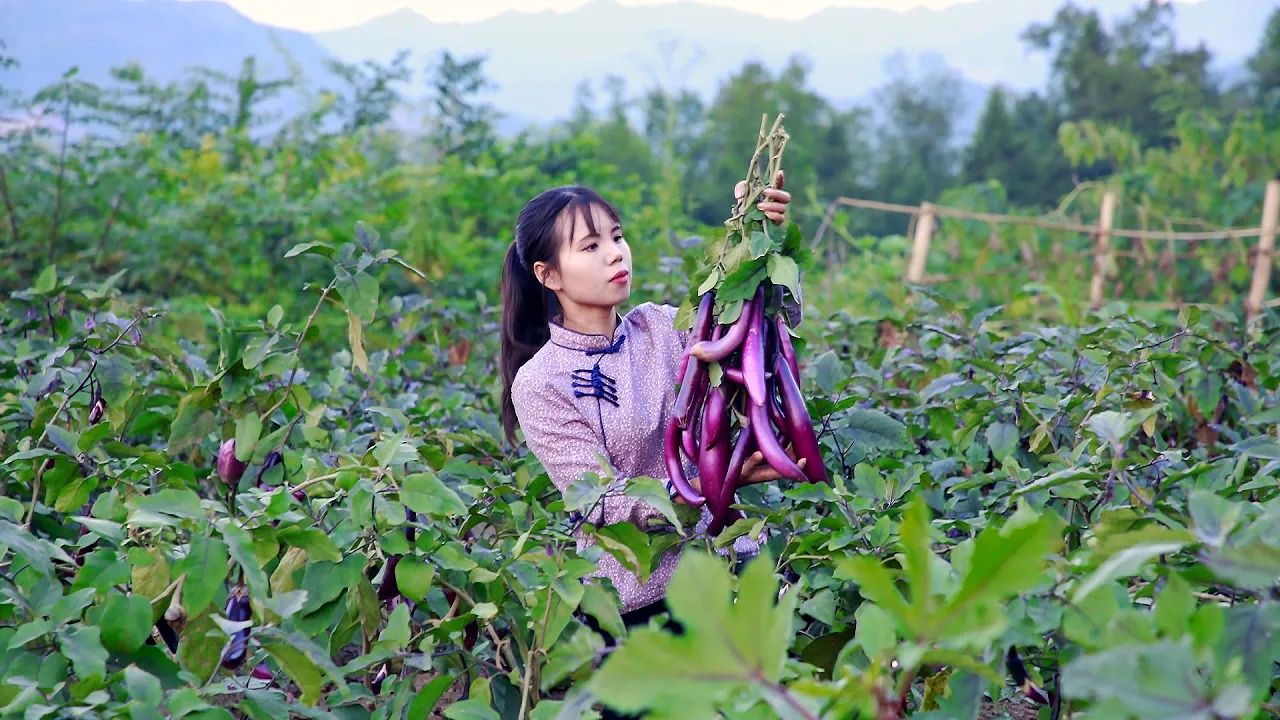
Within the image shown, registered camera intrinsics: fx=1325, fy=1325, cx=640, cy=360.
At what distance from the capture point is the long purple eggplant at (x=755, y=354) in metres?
1.55

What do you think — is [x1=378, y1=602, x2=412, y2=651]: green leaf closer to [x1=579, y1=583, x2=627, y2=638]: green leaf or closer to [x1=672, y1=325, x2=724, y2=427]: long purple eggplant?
[x1=579, y1=583, x2=627, y2=638]: green leaf

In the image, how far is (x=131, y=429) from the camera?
6.90ft

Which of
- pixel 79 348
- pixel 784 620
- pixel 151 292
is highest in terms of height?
pixel 784 620

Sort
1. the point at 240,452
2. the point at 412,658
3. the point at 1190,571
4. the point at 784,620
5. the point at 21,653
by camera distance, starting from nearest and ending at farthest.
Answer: the point at 784,620 < the point at 1190,571 < the point at 21,653 < the point at 412,658 < the point at 240,452

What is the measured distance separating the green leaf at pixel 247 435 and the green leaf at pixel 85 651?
1.83ft

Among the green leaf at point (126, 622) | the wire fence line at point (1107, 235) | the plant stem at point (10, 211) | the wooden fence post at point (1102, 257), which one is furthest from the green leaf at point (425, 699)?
the wooden fence post at point (1102, 257)

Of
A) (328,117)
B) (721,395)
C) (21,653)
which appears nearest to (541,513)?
(721,395)

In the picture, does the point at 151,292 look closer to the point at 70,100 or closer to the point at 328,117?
the point at 70,100

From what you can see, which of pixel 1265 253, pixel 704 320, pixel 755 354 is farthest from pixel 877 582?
pixel 1265 253

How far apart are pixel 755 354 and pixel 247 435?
0.68 meters

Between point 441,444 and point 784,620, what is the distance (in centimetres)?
138

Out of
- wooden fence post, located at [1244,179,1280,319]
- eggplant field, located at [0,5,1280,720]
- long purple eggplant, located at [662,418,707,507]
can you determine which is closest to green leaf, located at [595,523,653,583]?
eggplant field, located at [0,5,1280,720]

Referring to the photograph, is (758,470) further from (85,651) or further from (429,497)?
(85,651)

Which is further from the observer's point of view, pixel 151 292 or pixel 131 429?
pixel 151 292
